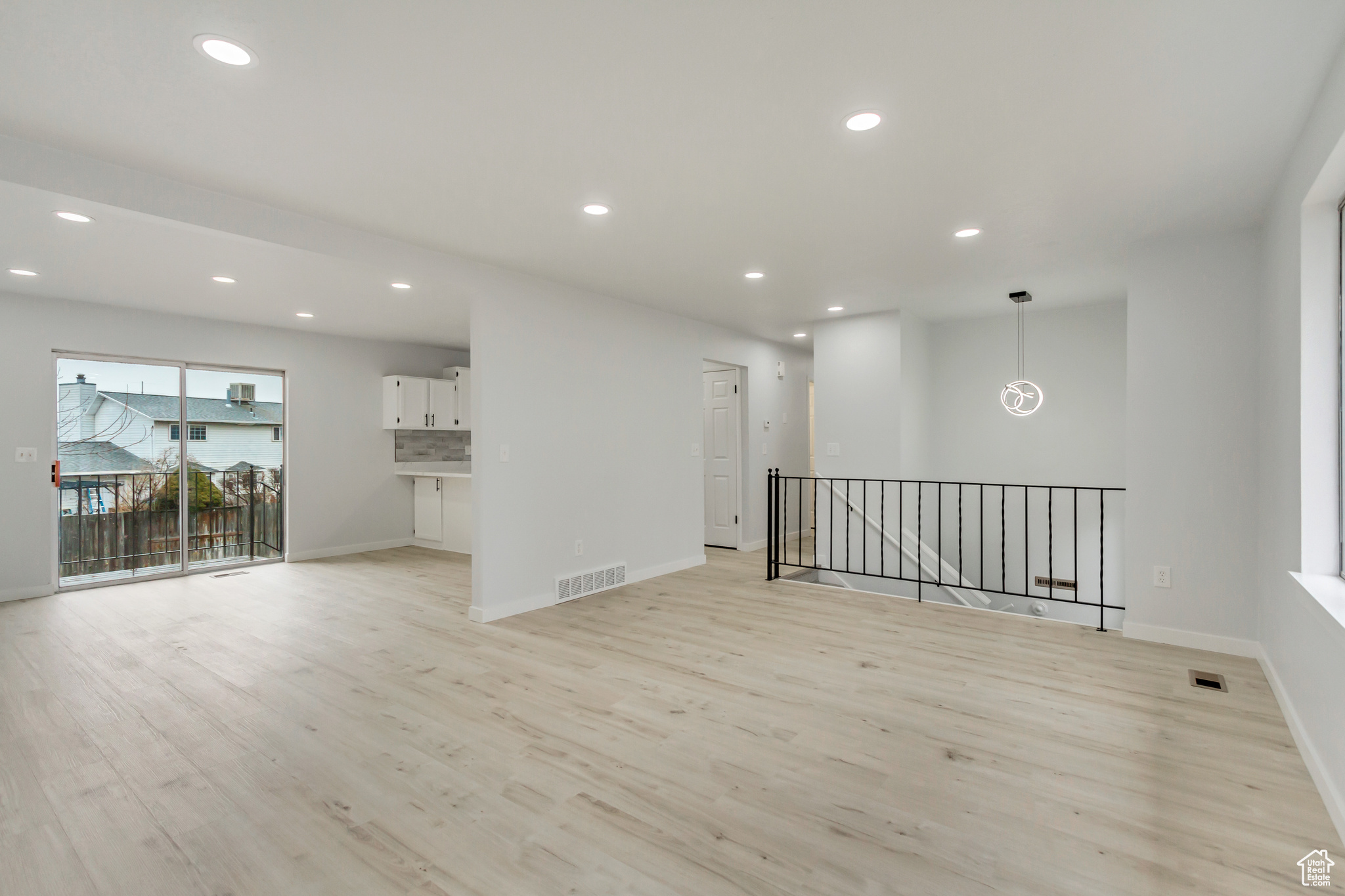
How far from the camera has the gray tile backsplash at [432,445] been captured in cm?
753

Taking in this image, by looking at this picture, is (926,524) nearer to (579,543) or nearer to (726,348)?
(726,348)

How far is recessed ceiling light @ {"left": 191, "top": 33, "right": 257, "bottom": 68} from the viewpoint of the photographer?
187 cm

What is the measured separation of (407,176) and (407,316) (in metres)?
3.08

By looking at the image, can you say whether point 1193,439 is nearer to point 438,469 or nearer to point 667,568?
point 667,568

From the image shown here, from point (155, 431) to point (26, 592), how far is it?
5.03 feet

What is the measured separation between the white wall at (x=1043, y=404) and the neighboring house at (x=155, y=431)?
A: 20.5 feet

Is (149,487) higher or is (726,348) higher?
(726,348)

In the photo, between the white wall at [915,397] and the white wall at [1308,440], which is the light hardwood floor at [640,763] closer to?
the white wall at [1308,440]

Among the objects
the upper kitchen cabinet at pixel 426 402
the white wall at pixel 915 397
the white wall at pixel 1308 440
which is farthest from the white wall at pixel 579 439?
the white wall at pixel 1308 440

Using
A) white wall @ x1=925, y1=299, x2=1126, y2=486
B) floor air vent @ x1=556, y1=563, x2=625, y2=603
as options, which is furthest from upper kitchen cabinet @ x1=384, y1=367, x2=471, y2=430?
white wall @ x1=925, y1=299, x2=1126, y2=486

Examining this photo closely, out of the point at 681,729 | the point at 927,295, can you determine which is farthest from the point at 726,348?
the point at 681,729

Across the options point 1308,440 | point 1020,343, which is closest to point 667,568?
point 1020,343

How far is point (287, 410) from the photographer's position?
646 cm

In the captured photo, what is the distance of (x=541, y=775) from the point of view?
230 cm
